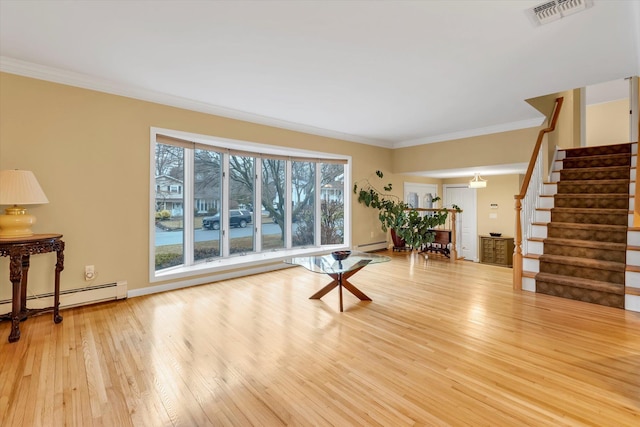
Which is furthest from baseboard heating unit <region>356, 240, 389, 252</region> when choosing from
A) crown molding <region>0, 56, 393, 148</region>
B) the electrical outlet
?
the electrical outlet

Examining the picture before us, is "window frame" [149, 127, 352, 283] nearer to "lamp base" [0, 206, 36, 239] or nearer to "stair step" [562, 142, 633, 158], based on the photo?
"lamp base" [0, 206, 36, 239]

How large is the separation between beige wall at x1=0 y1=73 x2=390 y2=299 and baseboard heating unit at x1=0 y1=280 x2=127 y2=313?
67mm

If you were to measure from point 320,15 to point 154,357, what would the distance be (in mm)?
2757

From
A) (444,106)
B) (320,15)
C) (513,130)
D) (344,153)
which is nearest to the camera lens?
(320,15)

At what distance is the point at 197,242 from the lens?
4.39m

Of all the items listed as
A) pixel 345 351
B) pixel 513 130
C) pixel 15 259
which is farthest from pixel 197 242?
pixel 513 130

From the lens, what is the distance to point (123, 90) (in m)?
3.34

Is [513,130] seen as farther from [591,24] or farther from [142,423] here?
[142,423]

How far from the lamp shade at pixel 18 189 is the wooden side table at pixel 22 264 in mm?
323

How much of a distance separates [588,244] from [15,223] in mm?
6126

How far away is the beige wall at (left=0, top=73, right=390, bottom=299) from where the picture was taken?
2.84 m

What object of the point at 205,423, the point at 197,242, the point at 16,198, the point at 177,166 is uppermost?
the point at 177,166

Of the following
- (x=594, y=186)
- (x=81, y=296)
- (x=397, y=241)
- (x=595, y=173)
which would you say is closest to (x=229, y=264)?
(x=81, y=296)

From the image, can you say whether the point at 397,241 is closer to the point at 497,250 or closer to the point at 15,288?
the point at 497,250
